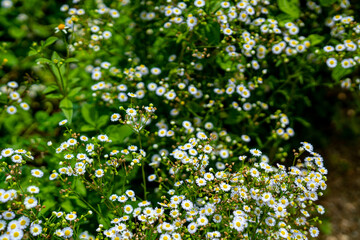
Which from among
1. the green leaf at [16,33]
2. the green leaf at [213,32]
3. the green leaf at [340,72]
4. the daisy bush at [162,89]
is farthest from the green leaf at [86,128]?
the green leaf at [340,72]

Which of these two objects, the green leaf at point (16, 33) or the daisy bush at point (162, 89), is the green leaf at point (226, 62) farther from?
the green leaf at point (16, 33)

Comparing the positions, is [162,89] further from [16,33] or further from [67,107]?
[16,33]

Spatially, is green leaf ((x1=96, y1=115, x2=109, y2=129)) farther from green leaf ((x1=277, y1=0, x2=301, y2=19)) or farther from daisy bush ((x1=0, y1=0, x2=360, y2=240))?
green leaf ((x1=277, y1=0, x2=301, y2=19))

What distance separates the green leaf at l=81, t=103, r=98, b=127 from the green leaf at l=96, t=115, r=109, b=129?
33 mm

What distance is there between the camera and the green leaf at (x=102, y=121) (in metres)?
2.77

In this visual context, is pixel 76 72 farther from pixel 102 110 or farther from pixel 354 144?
pixel 354 144

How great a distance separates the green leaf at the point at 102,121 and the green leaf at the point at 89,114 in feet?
0.11

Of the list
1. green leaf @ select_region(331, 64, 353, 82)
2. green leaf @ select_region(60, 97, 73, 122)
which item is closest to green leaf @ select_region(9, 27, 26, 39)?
green leaf @ select_region(60, 97, 73, 122)

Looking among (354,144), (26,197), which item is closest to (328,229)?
(354,144)

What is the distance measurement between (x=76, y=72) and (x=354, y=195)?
3405 millimetres

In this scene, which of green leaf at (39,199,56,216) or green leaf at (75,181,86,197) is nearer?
green leaf at (39,199,56,216)

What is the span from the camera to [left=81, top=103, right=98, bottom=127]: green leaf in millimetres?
2797

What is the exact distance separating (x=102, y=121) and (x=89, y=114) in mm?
147

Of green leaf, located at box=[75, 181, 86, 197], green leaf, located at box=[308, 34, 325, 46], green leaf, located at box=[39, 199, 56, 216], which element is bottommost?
green leaf, located at box=[39, 199, 56, 216]
